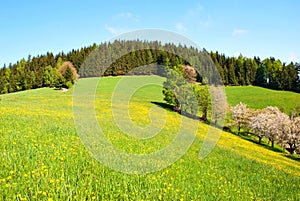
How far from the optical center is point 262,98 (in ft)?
326

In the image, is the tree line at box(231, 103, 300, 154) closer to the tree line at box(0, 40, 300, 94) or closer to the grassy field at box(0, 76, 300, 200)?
the grassy field at box(0, 76, 300, 200)

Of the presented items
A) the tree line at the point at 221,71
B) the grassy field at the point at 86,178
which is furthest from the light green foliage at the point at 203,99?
the tree line at the point at 221,71

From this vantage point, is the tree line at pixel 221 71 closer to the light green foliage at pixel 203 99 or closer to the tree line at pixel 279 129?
the light green foliage at pixel 203 99

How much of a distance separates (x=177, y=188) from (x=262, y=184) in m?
6.52

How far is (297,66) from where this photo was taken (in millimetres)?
134000

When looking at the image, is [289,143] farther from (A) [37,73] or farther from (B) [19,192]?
(A) [37,73]

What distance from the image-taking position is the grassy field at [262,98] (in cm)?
9094

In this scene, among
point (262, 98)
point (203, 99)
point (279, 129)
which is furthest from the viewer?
point (262, 98)

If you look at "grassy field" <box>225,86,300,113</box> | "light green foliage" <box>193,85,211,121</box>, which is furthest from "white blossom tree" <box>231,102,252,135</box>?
"grassy field" <box>225,86,300,113</box>

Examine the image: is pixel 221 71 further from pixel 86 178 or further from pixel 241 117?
pixel 86 178

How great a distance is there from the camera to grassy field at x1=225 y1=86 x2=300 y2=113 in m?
90.9

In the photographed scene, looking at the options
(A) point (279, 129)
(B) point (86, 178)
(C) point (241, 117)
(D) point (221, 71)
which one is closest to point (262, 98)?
(D) point (221, 71)

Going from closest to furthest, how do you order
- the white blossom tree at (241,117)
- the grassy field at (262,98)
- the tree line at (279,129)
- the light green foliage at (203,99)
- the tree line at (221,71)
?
the tree line at (279,129)
the light green foliage at (203,99)
the white blossom tree at (241,117)
the grassy field at (262,98)
the tree line at (221,71)

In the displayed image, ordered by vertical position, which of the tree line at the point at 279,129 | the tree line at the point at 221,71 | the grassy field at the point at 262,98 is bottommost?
the tree line at the point at 279,129
